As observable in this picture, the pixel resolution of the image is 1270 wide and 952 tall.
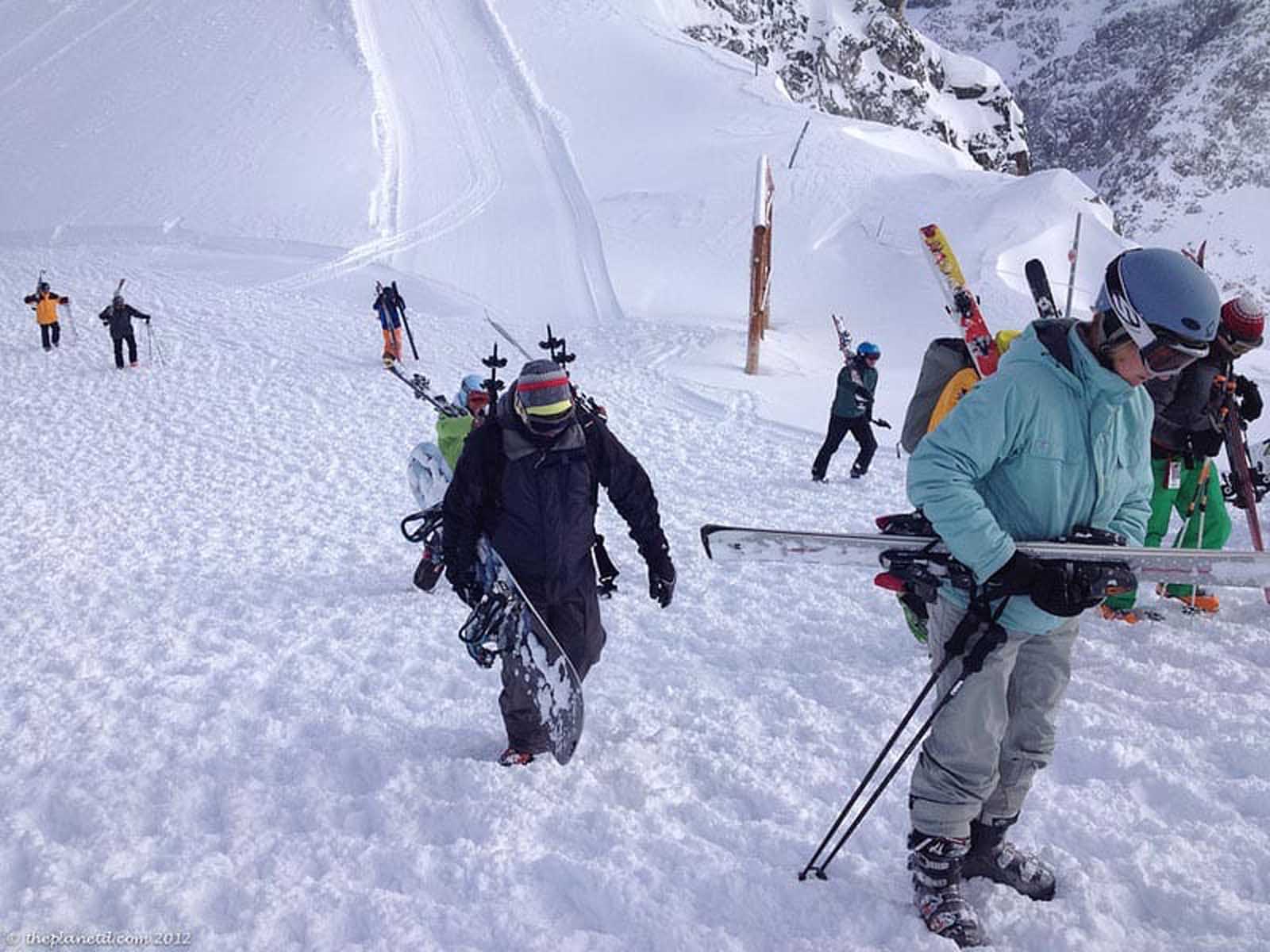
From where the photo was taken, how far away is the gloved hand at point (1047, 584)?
271 centimetres

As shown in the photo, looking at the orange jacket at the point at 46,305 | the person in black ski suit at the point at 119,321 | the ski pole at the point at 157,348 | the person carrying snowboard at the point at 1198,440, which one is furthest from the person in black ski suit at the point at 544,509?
the orange jacket at the point at 46,305

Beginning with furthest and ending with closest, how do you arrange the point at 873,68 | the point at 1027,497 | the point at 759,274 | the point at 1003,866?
1. the point at 873,68
2. the point at 759,274
3. the point at 1003,866
4. the point at 1027,497

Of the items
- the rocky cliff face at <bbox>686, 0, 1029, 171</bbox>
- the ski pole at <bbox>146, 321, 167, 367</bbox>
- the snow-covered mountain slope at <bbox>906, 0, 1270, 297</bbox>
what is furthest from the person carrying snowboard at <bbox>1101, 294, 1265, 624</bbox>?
the snow-covered mountain slope at <bbox>906, 0, 1270, 297</bbox>

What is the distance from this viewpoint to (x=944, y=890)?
127 inches

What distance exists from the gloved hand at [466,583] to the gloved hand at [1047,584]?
8.25 feet

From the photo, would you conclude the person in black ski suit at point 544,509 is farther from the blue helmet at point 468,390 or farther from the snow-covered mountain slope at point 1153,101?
the snow-covered mountain slope at point 1153,101

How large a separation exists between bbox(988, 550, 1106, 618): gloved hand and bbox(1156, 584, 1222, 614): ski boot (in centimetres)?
348

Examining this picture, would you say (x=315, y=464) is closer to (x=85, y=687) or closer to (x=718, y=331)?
(x=85, y=687)

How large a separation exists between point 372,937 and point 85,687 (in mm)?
3309

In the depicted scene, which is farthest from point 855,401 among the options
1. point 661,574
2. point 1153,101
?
point 1153,101

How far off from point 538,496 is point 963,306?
14.1ft

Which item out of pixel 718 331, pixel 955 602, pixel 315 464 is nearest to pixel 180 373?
pixel 315 464

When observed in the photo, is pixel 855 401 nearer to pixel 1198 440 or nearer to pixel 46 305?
pixel 1198 440

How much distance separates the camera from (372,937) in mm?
3410
